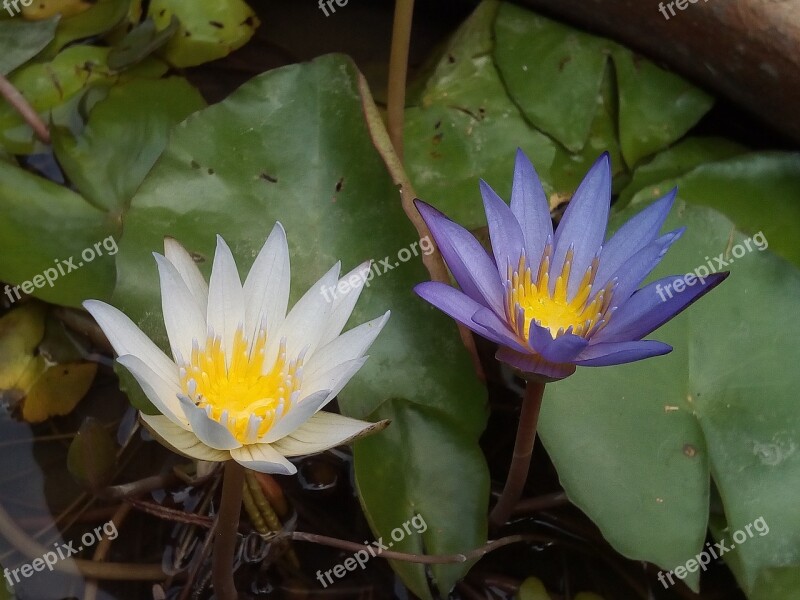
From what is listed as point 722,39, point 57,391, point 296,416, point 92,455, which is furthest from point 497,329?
point 722,39

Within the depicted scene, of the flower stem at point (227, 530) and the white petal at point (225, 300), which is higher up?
the white petal at point (225, 300)

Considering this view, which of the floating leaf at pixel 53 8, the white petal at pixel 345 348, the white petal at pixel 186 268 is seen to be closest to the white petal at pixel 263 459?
the white petal at pixel 345 348

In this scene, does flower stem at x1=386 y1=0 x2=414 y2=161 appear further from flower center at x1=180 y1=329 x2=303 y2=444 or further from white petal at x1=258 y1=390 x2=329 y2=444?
white petal at x1=258 y1=390 x2=329 y2=444

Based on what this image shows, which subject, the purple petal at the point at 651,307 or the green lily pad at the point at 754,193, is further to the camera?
the green lily pad at the point at 754,193

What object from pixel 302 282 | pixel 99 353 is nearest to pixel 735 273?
pixel 302 282

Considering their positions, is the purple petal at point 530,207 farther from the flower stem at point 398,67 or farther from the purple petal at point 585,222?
the flower stem at point 398,67

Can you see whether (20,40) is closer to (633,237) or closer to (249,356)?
(249,356)

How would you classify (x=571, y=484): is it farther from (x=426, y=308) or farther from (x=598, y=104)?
(x=598, y=104)
